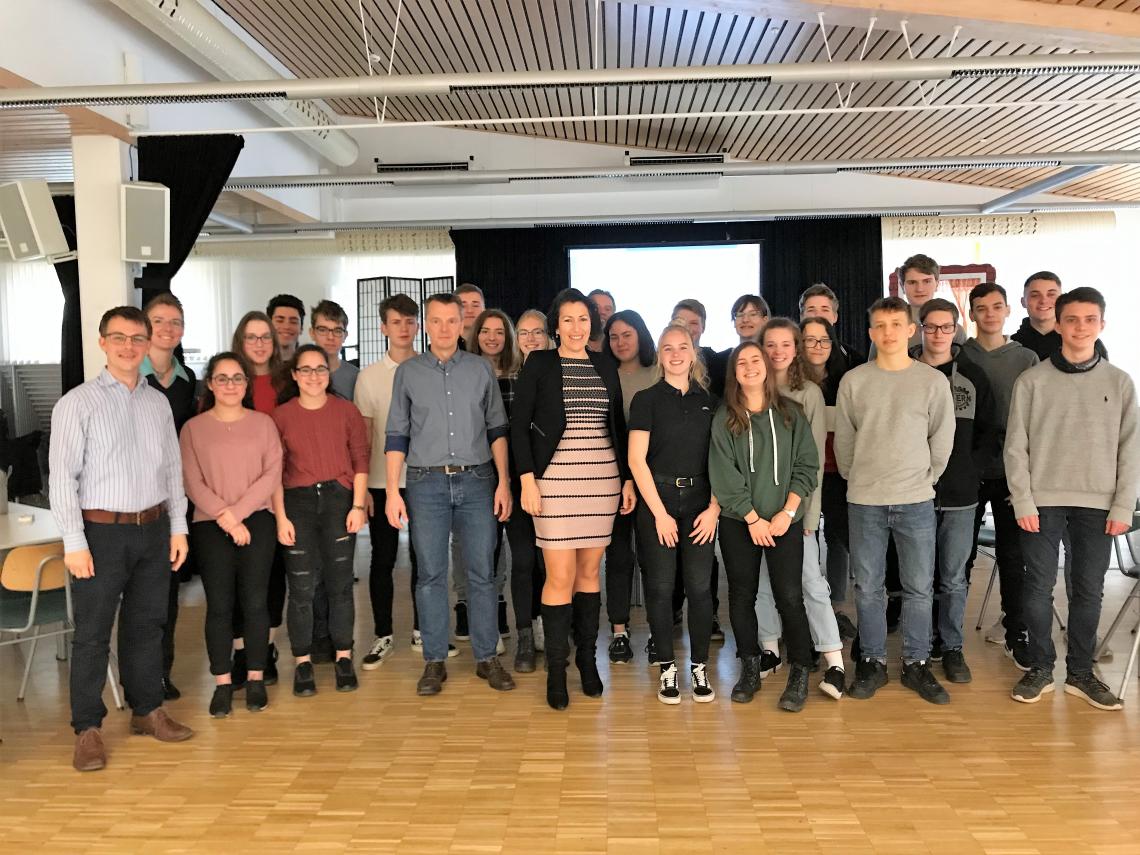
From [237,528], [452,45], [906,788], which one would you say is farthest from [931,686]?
[452,45]

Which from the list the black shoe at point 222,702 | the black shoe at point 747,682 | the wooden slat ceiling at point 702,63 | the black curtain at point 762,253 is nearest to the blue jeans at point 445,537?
the black shoe at point 222,702

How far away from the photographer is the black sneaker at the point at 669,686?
140 inches

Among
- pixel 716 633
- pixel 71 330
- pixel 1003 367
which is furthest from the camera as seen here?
pixel 71 330

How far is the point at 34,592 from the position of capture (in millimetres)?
3422

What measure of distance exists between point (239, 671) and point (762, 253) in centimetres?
888

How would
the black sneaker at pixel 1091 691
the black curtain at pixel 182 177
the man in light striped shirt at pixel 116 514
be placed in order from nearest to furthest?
the man in light striped shirt at pixel 116 514
the black sneaker at pixel 1091 691
the black curtain at pixel 182 177

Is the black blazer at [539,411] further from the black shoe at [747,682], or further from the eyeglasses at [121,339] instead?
the eyeglasses at [121,339]

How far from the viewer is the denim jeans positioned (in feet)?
11.2

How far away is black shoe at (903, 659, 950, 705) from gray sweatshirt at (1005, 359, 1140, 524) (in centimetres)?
73

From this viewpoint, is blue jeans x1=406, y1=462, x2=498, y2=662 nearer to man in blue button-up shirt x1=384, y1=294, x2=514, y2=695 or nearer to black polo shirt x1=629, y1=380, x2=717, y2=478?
man in blue button-up shirt x1=384, y1=294, x2=514, y2=695

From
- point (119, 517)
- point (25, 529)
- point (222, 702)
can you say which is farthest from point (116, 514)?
point (25, 529)

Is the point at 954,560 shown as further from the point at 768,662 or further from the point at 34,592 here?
the point at 34,592

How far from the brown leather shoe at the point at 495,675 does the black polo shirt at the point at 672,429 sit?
1095mm

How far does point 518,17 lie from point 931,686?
15.8 ft
